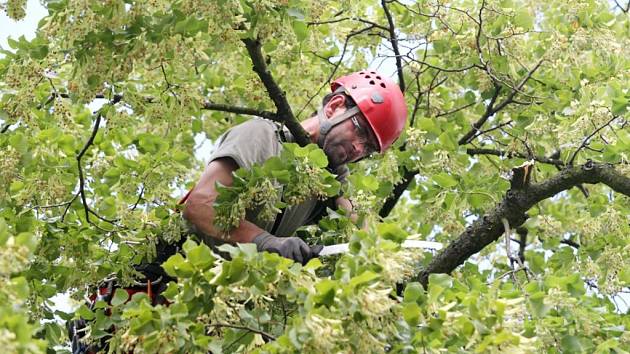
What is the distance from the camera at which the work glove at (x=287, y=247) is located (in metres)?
4.94

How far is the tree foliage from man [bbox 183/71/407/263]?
0.46 ft

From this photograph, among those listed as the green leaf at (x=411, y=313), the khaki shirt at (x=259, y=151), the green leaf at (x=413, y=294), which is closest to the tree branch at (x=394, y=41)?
the khaki shirt at (x=259, y=151)

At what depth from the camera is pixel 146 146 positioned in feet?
21.1

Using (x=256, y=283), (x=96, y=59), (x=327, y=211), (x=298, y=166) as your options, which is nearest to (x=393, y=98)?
(x=327, y=211)

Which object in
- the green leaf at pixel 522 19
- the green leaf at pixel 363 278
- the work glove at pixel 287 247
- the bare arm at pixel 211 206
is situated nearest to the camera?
the green leaf at pixel 363 278

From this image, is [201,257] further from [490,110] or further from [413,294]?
[490,110]

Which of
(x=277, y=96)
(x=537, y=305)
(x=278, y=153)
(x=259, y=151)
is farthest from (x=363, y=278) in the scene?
(x=277, y=96)

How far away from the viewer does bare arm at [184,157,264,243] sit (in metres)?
5.05

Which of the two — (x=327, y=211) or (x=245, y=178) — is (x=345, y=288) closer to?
(x=245, y=178)

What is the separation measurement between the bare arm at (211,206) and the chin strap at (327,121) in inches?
28.9

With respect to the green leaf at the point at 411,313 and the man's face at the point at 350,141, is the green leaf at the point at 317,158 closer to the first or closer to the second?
the man's face at the point at 350,141

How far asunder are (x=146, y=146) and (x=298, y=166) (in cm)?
177

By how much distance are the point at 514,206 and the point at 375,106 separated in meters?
0.86

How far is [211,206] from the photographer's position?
5043mm
